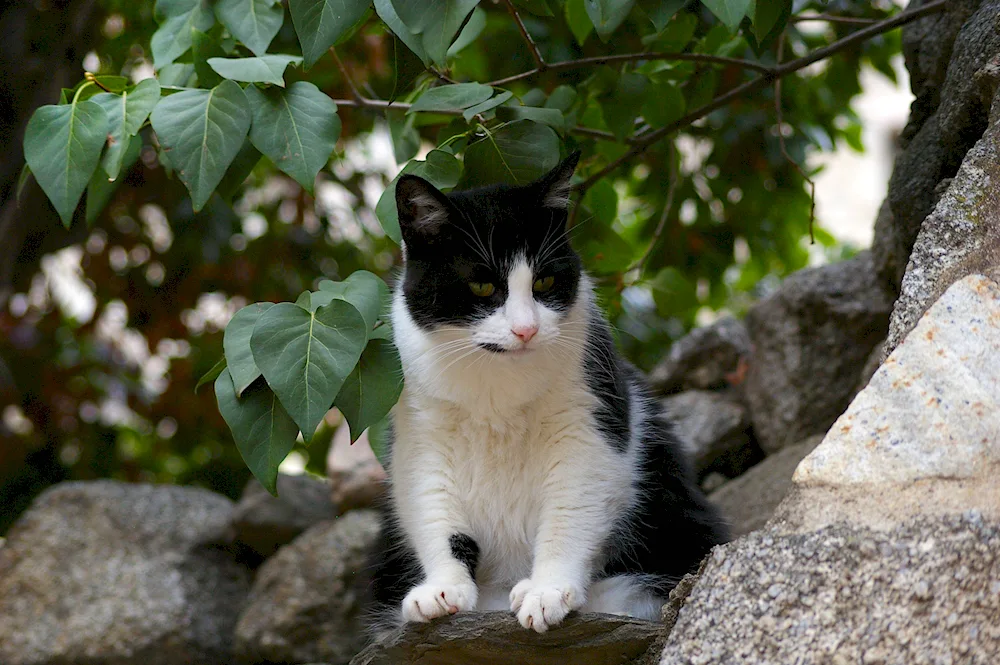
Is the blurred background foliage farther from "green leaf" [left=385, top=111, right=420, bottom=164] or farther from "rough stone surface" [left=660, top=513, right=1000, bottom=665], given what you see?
"rough stone surface" [left=660, top=513, right=1000, bottom=665]

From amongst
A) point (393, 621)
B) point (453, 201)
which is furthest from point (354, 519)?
point (453, 201)

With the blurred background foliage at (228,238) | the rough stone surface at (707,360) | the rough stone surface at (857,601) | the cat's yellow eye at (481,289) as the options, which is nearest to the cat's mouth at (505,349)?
the cat's yellow eye at (481,289)

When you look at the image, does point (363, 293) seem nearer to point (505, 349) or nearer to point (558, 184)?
point (505, 349)

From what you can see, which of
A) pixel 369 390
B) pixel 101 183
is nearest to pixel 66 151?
pixel 101 183

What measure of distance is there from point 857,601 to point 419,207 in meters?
1.20

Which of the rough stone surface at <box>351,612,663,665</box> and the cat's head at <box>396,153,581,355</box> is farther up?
the cat's head at <box>396,153,581,355</box>

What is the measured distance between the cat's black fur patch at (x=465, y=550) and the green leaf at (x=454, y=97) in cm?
94

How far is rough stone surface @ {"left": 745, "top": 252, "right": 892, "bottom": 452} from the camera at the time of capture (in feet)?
10.6

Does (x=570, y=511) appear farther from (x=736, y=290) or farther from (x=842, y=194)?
(x=842, y=194)

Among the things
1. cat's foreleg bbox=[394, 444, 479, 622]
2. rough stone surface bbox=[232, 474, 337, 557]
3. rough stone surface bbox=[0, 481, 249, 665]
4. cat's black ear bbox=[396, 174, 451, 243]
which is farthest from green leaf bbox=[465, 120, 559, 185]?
rough stone surface bbox=[0, 481, 249, 665]

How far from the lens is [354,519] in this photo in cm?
339

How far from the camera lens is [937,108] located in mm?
2422

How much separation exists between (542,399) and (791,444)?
1.48 metres

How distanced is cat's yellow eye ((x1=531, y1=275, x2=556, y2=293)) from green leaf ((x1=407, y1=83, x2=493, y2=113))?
0.41m
